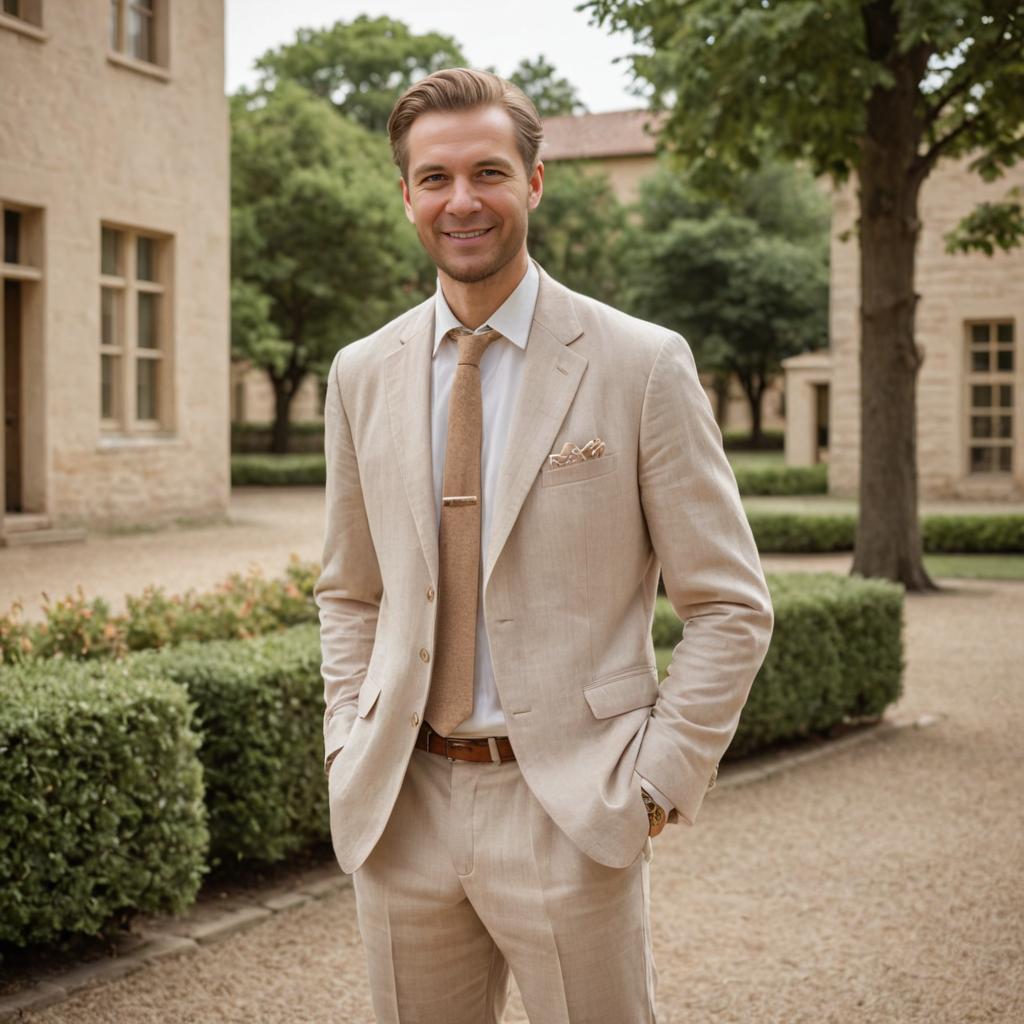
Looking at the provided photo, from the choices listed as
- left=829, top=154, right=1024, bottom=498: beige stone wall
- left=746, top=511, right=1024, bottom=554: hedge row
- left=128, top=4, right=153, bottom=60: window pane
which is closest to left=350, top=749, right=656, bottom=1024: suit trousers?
left=746, top=511, right=1024, bottom=554: hedge row

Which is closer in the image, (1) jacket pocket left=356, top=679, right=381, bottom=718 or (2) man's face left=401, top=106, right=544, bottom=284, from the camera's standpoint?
(2) man's face left=401, top=106, right=544, bottom=284

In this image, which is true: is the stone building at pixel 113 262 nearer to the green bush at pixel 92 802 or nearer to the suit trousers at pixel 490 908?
the green bush at pixel 92 802

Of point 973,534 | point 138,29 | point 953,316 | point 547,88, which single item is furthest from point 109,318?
point 547,88

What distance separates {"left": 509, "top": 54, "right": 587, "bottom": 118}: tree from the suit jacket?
4613 centimetres

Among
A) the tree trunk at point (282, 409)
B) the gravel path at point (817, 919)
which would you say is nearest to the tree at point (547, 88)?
the tree trunk at point (282, 409)

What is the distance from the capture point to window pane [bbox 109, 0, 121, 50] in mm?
15992

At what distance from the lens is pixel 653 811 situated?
212 cm

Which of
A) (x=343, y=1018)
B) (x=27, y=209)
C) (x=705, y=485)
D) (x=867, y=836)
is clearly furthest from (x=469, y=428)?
(x=27, y=209)

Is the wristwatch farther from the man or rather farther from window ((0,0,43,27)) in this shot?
window ((0,0,43,27))

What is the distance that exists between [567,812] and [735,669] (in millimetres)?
353

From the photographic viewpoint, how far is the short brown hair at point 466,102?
2.16m

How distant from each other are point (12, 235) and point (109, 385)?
7.30ft

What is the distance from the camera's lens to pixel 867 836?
567 centimetres

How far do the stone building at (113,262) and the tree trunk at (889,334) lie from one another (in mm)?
8737
